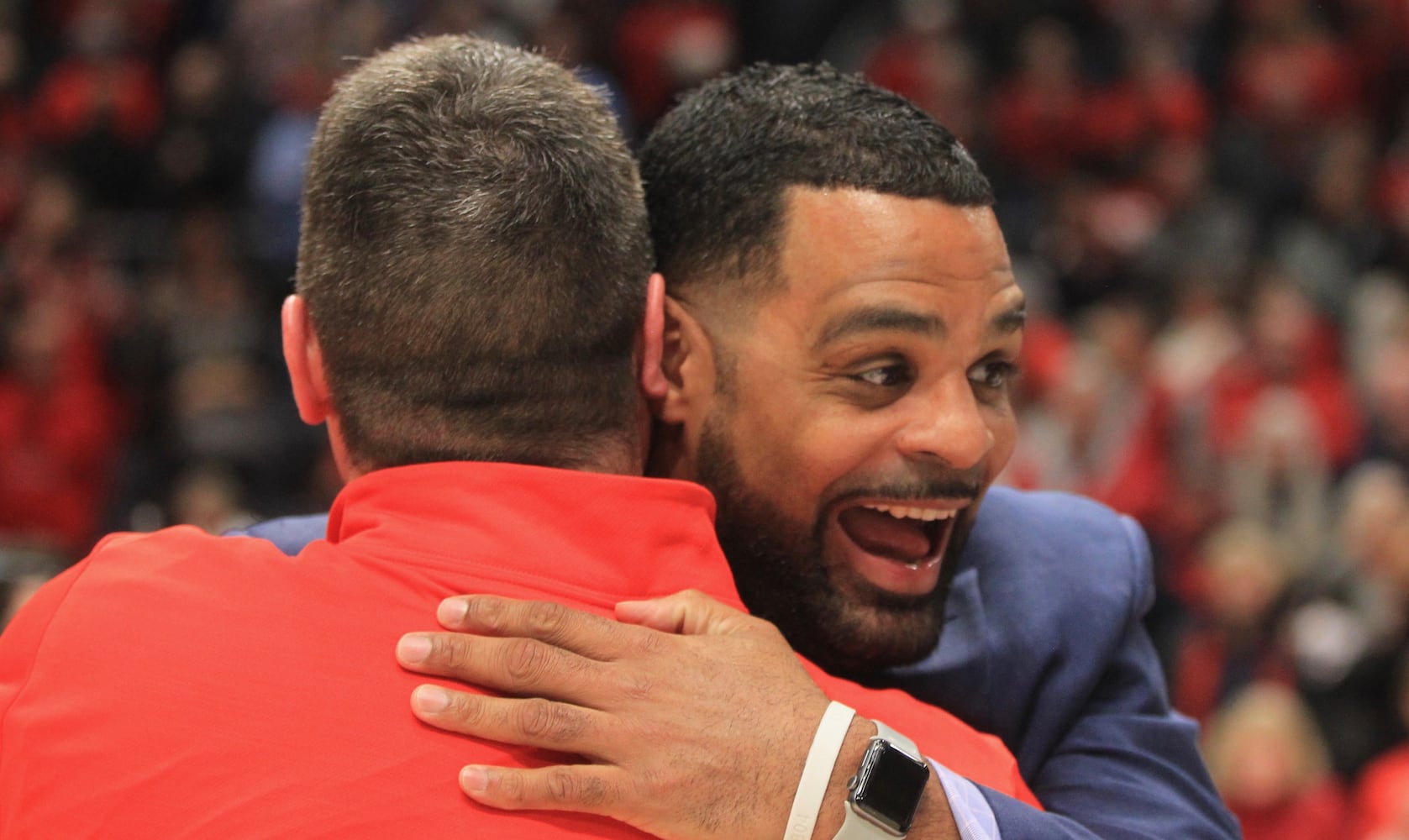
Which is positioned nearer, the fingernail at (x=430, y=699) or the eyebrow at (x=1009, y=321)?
the fingernail at (x=430, y=699)

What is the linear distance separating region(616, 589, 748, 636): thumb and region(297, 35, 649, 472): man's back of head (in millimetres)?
202

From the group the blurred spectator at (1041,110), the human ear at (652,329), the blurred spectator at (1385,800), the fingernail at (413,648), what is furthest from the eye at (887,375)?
the blurred spectator at (1041,110)

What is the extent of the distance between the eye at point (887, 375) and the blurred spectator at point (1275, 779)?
4.19m

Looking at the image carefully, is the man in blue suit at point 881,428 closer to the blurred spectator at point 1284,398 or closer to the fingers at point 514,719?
the fingers at point 514,719

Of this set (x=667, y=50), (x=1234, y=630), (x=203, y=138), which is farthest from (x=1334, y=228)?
(x=203, y=138)

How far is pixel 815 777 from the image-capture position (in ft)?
5.53

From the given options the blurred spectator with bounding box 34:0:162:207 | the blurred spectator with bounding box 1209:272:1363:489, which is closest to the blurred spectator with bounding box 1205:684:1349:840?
the blurred spectator with bounding box 1209:272:1363:489

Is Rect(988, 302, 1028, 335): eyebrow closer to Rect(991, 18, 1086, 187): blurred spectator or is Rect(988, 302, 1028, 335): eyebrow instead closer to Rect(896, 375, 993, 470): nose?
Rect(896, 375, 993, 470): nose

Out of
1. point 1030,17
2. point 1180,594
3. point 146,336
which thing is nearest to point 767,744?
point 1180,594

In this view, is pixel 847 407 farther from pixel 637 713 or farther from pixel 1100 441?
pixel 1100 441

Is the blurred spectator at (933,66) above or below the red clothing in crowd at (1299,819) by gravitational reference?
above

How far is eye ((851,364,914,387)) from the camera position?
2094 mm

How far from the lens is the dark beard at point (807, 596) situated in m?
2.16

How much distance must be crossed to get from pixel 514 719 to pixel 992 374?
93 cm
